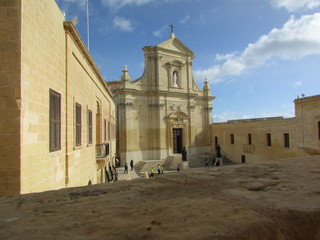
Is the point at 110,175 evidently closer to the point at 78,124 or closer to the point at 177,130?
the point at 78,124

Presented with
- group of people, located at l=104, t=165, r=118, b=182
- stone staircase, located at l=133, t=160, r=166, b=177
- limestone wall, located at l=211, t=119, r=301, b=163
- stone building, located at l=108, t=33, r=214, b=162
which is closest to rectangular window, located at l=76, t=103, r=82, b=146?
group of people, located at l=104, t=165, r=118, b=182

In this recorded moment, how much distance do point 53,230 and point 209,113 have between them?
2633 centimetres

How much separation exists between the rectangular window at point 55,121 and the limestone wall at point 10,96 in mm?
1241

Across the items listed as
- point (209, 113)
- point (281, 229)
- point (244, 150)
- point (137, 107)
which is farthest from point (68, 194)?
point (209, 113)

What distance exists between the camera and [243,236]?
3.96ft

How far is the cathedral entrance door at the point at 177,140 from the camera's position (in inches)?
966

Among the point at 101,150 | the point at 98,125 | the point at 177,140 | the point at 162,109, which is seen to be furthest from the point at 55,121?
the point at 177,140

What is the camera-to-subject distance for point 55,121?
5031 millimetres

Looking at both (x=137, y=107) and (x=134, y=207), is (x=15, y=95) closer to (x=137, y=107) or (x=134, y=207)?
(x=134, y=207)

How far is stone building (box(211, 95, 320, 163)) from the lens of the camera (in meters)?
14.7

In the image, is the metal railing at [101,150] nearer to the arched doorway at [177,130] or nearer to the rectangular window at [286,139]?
the arched doorway at [177,130]

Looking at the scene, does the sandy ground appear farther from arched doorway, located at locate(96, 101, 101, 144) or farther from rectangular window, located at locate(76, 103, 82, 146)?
arched doorway, located at locate(96, 101, 101, 144)

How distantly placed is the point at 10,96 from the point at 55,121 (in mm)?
1581

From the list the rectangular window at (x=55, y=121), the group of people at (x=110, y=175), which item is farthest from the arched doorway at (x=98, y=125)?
the rectangular window at (x=55, y=121)
